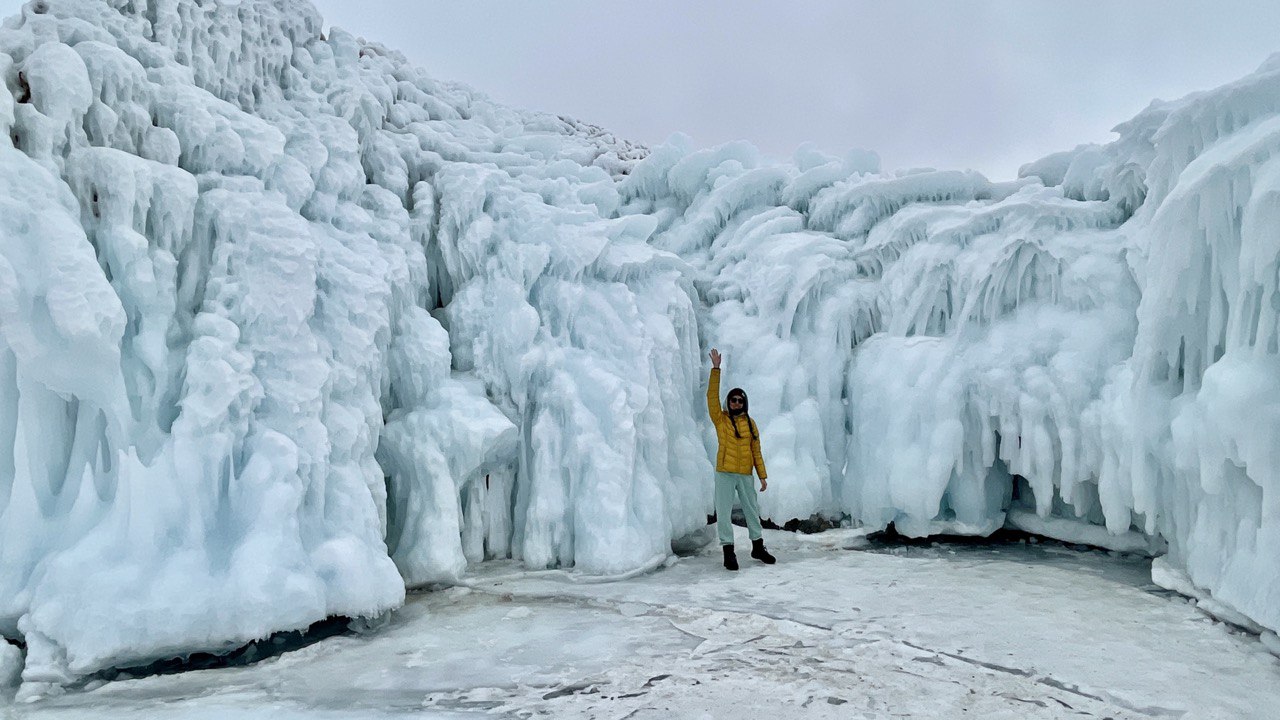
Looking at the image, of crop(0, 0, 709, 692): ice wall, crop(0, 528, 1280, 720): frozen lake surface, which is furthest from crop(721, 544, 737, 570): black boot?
crop(0, 0, 709, 692): ice wall

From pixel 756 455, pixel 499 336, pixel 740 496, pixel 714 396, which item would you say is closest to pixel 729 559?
pixel 740 496

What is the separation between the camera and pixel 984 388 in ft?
22.6

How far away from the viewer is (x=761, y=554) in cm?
676

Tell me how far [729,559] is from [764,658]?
2.24 m

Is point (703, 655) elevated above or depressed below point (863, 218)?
below

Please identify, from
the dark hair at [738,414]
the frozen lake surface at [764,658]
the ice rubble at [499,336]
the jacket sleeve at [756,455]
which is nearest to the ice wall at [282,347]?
the ice rubble at [499,336]

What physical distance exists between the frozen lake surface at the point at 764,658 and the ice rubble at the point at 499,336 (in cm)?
42

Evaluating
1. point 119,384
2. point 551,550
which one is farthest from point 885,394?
point 119,384

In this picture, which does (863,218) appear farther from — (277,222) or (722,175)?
(277,222)

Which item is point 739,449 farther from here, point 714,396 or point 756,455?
point 714,396

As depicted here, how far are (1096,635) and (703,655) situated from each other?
2.53 meters

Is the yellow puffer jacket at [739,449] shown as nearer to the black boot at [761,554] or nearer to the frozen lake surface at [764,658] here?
the black boot at [761,554]

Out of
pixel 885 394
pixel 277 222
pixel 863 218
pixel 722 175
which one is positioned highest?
pixel 722 175

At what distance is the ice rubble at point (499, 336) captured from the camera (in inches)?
176
